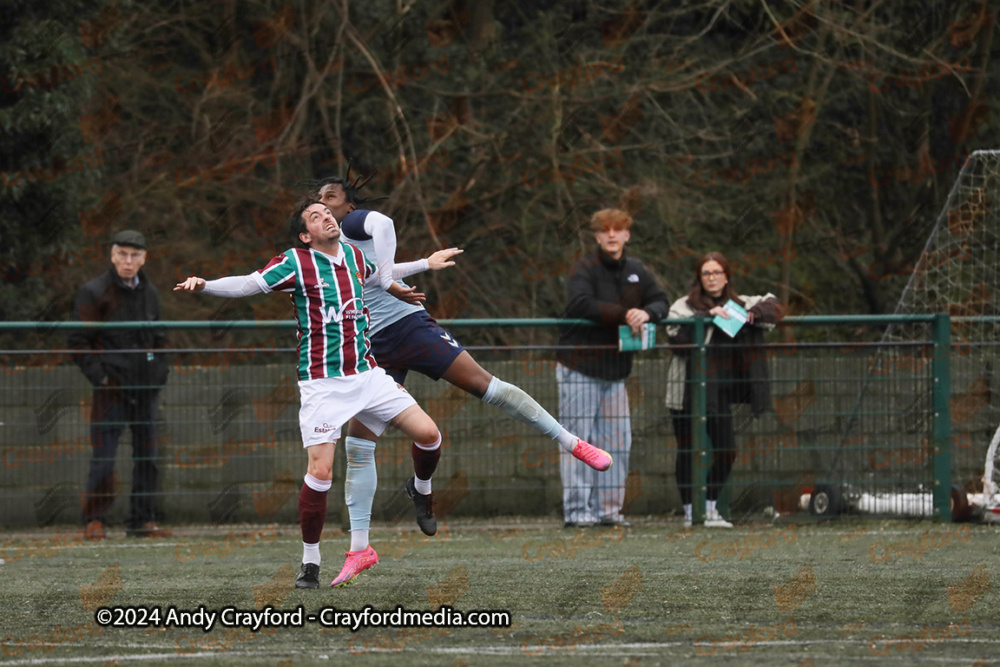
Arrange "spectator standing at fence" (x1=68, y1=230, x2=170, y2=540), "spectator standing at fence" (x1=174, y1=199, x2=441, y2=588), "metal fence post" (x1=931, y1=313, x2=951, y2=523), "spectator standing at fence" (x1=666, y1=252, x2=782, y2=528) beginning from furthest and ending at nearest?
"metal fence post" (x1=931, y1=313, x2=951, y2=523)
"spectator standing at fence" (x1=666, y1=252, x2=782, y2=528)
"spectator standing at fence" (x1=68, y1=230, x2=170, y2=540)
"spectator standing at fence" (x1=174, y1=199, x2=441, y2=588)

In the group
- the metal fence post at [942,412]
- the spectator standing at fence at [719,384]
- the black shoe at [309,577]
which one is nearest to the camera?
the black shoe at [309,577]

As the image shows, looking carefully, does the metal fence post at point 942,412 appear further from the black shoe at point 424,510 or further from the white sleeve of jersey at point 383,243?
the white sleeve of jersey at point 383,243

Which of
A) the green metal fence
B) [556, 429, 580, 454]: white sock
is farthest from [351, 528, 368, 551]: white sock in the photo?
the green metal fence

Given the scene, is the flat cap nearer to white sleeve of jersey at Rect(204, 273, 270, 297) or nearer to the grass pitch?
A: the grass pitch

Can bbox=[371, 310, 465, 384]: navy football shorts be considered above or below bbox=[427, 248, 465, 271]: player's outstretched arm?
below

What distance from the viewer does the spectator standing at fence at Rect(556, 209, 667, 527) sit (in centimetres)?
1030

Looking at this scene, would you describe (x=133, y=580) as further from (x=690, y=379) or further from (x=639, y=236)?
(x=639, y=236)

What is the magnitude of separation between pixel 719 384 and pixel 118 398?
4.24m

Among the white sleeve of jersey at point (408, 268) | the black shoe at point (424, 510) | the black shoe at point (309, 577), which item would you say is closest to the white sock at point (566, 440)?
the black shoe at point (424, 510)

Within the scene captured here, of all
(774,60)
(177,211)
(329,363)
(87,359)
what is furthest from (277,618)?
(774,60)

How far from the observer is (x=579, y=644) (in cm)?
516

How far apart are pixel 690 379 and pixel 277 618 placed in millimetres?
5296

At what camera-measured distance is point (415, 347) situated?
759cm

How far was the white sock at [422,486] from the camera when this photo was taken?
756 centimetres
